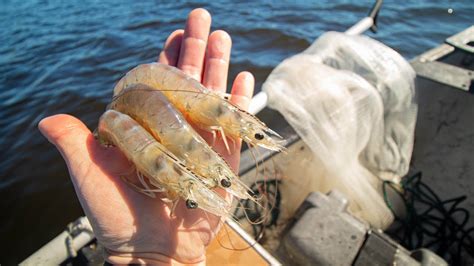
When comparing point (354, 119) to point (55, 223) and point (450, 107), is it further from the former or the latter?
point (55, 223)

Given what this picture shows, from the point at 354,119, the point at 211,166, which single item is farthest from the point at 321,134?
the point at 211,166

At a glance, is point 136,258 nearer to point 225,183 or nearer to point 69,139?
point 225,183

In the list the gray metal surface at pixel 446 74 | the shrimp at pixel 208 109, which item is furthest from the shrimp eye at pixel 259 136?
the gray metal surface at pixel 446 74

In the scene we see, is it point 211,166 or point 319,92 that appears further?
point 319,92

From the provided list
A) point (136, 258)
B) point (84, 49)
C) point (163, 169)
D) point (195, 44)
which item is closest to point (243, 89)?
point (195, 44)

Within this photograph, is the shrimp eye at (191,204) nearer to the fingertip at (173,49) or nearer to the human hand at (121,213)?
the human hand at (121,213)
